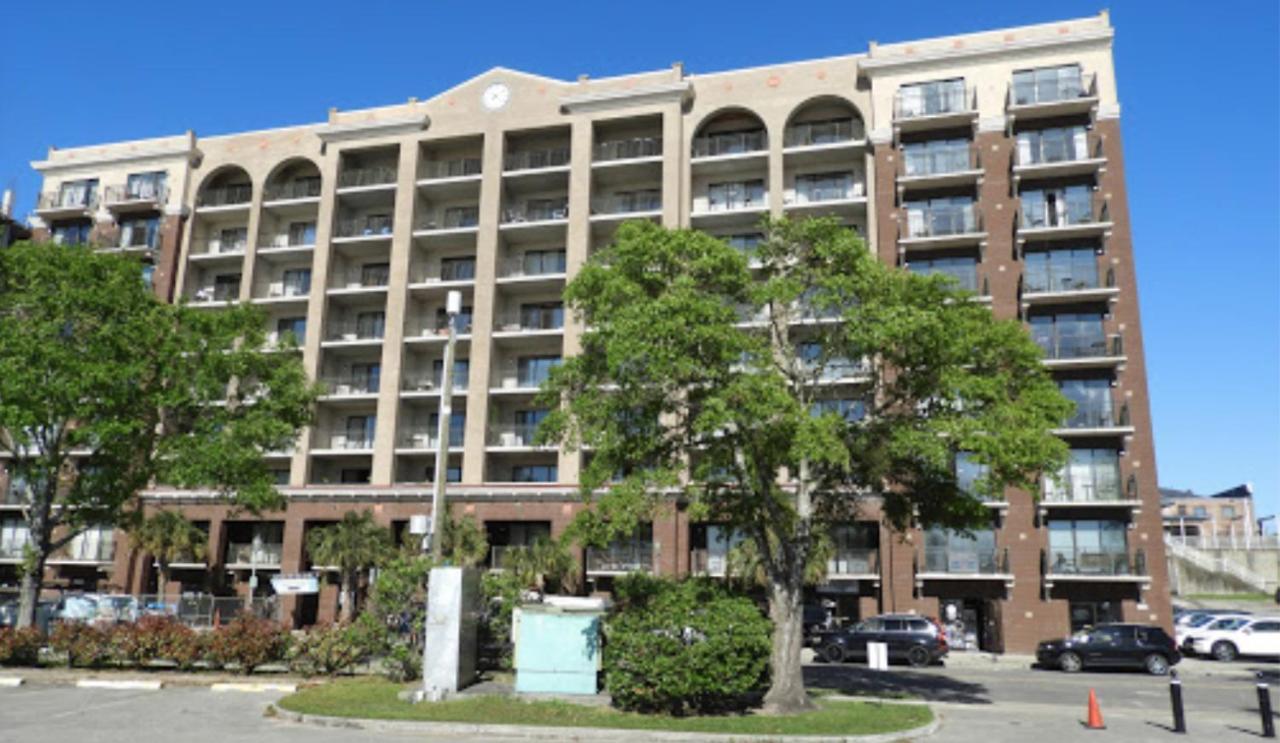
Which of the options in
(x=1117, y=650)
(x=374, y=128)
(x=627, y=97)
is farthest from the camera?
(x=374, y=128)

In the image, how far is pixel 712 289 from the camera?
1923 centimetres

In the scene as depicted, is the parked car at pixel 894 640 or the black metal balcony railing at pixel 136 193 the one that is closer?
the parked car at pixel 894 640

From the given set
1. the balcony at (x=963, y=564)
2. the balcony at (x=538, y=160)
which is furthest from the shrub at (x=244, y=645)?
the balcony at (x=538, y=160)

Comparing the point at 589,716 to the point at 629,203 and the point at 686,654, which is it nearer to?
the point at 686,654

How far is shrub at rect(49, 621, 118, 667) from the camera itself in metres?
22.2

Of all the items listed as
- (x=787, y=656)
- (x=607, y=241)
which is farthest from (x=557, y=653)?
(x=607, y=241)

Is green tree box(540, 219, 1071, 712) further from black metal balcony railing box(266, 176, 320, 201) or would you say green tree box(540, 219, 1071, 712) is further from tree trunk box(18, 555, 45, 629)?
black metal balcony railing box(266, 176, 320, 201)

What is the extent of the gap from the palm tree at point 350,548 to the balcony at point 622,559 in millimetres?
9283

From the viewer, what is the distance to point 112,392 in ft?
83.0

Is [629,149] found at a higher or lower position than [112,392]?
higher

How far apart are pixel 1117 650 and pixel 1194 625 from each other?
1082 centimetres

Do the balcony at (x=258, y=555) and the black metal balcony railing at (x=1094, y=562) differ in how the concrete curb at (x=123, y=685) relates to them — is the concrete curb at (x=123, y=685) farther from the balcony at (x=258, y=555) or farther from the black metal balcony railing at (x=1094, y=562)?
the black metal balcony railing at (x=1094, y=562)

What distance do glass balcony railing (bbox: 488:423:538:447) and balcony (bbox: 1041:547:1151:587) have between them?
24.3m

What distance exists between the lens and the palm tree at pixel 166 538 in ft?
135
